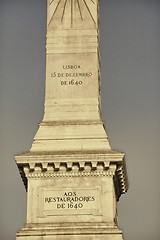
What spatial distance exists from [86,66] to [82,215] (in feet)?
29.7

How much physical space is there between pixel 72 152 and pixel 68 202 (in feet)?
8.90

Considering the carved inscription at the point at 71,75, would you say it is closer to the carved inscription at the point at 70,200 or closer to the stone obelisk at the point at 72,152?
the stone obelisk at the point at 72,152

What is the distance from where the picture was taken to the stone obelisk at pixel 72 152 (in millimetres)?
35656

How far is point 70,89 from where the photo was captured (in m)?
39.1

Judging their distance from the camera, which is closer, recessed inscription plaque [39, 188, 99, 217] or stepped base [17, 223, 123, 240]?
stepped base [17, 223, 123, 240]

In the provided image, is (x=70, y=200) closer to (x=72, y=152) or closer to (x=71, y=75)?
(x=72, y=152)

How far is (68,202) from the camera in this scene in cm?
3600

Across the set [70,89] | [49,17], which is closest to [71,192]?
[70,89]

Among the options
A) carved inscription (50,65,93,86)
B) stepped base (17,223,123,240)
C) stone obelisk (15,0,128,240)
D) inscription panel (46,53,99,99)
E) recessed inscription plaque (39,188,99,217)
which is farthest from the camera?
carved inscription (50,65,93,86)

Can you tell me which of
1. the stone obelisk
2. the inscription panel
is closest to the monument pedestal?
the stone obelisk

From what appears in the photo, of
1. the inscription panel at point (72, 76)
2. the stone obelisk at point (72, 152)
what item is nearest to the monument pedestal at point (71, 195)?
the stone obelisk at point (72, 152)

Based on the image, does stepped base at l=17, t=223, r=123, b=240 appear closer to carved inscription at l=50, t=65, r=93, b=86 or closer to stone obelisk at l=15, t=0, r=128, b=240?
stone obelisk at l=15, t=0, r=128, b=240

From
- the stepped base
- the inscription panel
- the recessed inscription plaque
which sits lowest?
the stepped base

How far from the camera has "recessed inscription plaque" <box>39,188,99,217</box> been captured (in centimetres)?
3584
